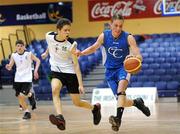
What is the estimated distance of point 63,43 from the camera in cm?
741

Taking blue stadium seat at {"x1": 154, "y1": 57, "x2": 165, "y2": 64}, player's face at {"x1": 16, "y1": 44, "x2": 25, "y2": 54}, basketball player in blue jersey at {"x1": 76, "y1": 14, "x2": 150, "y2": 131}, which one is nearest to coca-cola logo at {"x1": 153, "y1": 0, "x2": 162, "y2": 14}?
blue stadium seat at {"x1": 154, "y1": 57, "x2": 165, "y2": 64}

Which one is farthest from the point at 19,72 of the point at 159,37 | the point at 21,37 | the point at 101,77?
the point at 21,37

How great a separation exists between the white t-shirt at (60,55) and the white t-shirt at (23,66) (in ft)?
12.3

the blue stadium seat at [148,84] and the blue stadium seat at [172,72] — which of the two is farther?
the blue stadium seat at [172,72]

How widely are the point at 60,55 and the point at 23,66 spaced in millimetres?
3940

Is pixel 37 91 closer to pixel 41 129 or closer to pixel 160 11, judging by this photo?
pixel 160 11

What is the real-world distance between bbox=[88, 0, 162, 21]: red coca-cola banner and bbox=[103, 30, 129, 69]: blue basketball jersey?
13.6 m

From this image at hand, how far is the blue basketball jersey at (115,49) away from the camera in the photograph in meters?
7.36

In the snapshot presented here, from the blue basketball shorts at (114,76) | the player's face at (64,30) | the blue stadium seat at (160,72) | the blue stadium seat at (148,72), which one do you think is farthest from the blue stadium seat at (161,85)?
the player's face at (64,30)

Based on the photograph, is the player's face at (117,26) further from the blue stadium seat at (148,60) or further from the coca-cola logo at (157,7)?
the coca-cola logo at (157,7)

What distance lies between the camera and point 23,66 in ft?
36.9

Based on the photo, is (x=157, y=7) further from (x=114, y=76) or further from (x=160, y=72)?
(x=114, y=76)

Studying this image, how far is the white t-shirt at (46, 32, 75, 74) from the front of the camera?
7.41 metres

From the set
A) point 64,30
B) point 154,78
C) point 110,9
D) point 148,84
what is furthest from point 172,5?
point 64,30
